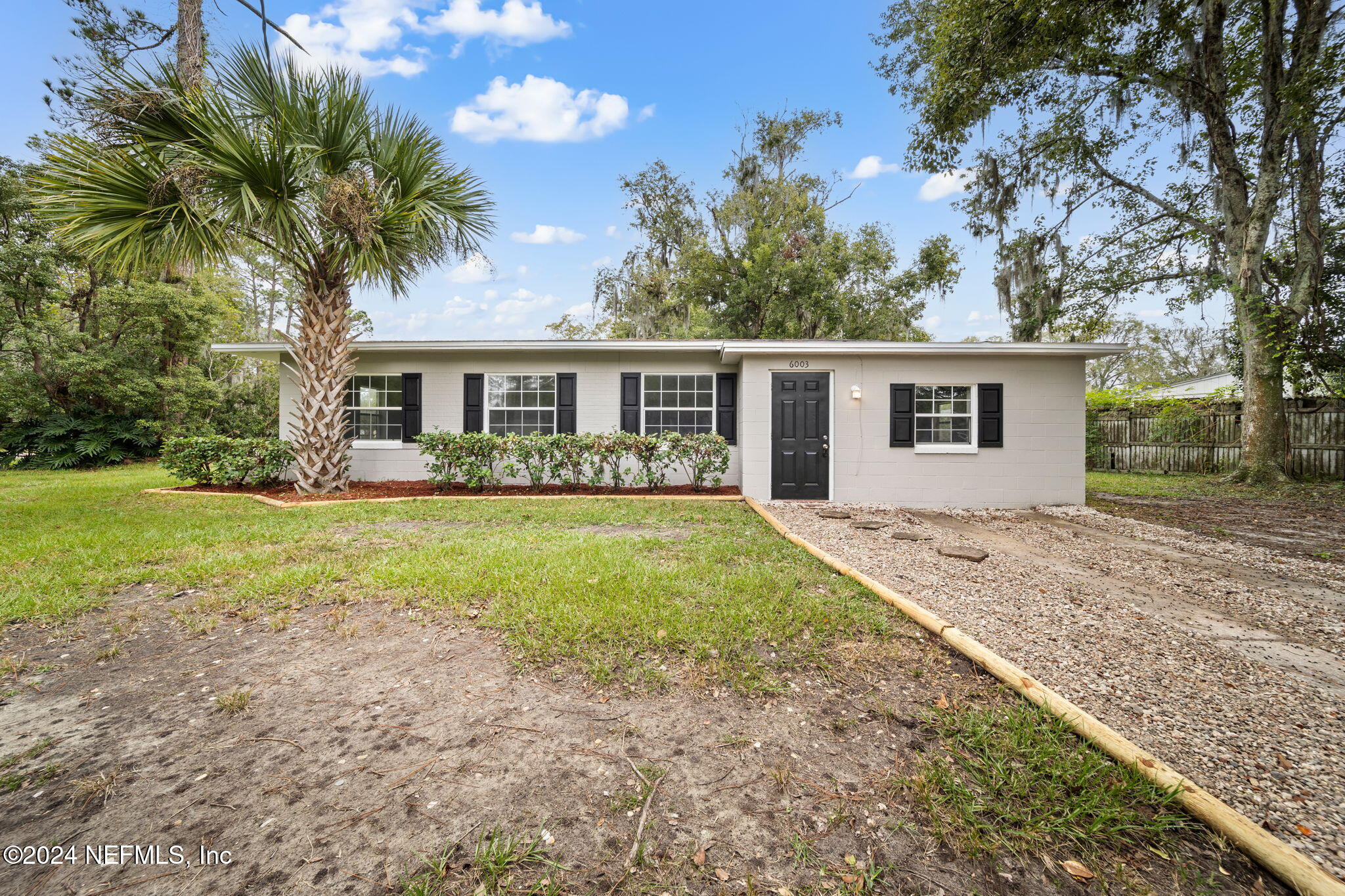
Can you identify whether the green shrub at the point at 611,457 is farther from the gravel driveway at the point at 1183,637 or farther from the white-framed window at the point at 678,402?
the gravel driveway at the point at 1183,637

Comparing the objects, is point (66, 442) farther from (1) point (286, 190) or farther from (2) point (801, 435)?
(2) point (801, 435)

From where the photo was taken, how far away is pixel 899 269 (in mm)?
16797

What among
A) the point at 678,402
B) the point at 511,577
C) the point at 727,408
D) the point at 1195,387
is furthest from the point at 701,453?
the point at 1195,387

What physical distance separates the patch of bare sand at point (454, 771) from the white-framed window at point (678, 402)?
21.5 feet

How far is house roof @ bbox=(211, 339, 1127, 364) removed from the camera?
7.28 meters

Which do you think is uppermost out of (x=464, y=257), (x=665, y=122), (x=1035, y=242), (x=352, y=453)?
(x=665, y=122)

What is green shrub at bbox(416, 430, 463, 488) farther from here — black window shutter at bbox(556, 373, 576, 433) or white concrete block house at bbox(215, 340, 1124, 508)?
white concrete block house at bbox(215, 340, 1124, 508)

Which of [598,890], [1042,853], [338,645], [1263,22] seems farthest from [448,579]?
[1263,22]

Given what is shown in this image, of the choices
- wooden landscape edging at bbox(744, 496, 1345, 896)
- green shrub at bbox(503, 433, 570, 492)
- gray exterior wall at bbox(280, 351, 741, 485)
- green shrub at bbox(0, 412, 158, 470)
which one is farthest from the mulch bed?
green shrub at bbox(0, 412, 158, 470)

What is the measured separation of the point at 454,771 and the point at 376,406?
891 cm

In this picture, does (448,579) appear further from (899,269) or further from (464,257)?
(899,269)

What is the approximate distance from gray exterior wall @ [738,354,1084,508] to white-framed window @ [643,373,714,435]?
1.34 meters

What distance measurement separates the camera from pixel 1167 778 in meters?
1.66

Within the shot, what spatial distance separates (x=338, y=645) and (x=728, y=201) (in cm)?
1876
